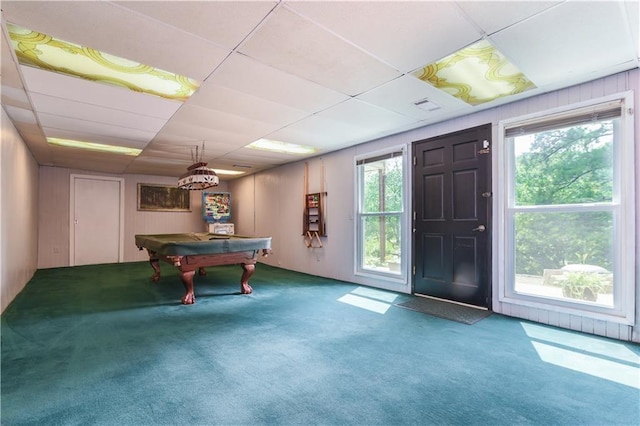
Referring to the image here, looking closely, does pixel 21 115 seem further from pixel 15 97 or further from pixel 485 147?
pixel 485 147

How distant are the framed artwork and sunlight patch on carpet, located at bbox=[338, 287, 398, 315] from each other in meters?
6.37

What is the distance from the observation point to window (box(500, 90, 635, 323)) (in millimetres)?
2756

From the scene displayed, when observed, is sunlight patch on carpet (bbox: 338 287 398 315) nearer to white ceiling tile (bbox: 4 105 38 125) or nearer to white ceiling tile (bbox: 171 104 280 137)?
white ceiling tile (bbox: 171 104 280 137)

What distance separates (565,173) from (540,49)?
56.2 inches

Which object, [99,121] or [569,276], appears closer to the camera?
[569,276]

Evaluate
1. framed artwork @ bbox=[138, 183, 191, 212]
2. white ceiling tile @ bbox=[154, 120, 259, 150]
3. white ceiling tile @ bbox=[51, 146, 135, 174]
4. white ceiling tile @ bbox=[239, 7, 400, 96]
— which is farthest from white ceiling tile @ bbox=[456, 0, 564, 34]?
framed artwork @ bbox=[138, 183, 191, 212]

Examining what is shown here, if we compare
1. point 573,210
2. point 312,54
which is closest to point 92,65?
point 312,54

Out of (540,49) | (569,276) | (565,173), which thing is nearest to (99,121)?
(540,49)

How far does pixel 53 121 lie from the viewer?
389 centimetres

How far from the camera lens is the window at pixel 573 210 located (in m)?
2.76

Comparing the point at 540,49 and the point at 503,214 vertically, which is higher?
the point at 540,49

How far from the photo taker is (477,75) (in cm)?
285

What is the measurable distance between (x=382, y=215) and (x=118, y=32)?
3966mm

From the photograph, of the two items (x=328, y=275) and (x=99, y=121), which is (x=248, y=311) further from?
(x=99, y=121)
